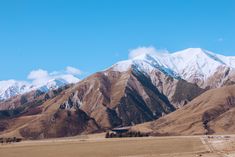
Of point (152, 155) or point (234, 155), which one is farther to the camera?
point (152, 155)

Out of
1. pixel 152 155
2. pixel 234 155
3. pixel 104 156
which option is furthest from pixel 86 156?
pixel 234 155

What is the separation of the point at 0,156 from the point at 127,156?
46118 mm

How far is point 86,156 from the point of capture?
5738 inches

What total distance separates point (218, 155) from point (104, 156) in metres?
34.9

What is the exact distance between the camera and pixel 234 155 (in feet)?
418

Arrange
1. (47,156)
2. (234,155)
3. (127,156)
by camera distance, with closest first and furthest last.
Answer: (234,155) < (127,156) < (47,156)

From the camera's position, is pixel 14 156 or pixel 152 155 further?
pixel 14 156

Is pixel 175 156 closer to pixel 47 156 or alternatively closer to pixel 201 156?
pixel 201 156

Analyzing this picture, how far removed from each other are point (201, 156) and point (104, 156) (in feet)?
101

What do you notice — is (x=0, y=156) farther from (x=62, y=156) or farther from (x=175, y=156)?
(x=175, y=156)

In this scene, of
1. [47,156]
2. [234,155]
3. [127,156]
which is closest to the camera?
[234,155]

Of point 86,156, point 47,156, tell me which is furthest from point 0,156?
point 86,156

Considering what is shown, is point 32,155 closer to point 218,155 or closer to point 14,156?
point 14,156

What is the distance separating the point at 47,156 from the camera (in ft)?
492
